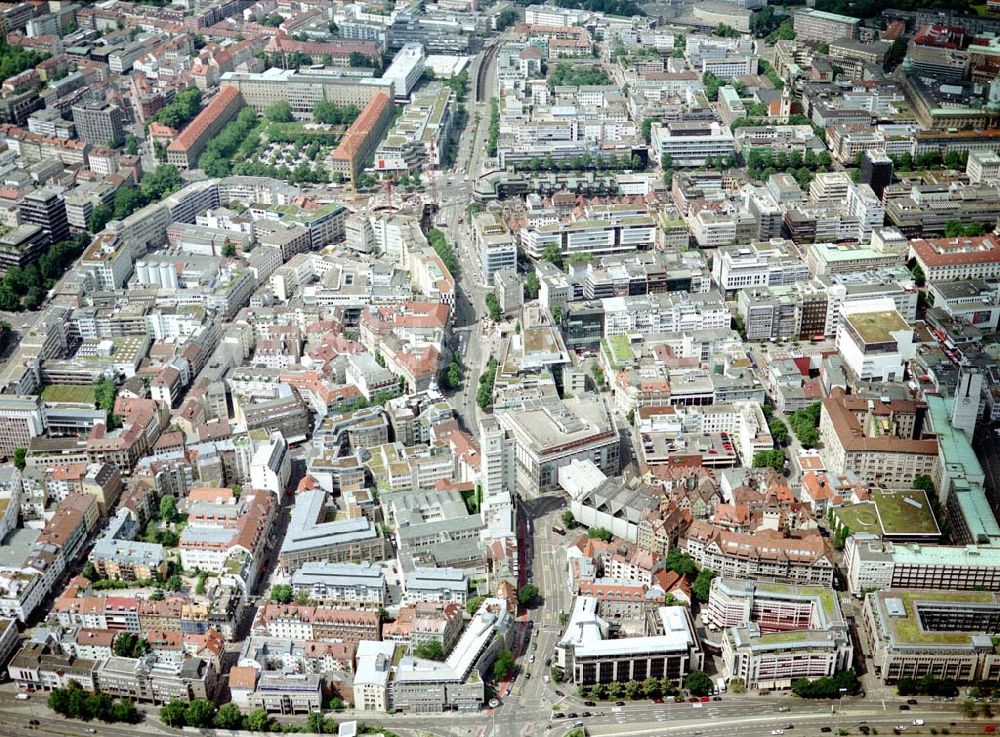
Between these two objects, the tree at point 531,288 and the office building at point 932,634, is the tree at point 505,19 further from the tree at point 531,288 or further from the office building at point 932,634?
the office building at point 932,634

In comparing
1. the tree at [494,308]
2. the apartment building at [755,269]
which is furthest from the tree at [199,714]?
the apartment building at [755,269]

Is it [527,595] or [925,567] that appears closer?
[925,567]

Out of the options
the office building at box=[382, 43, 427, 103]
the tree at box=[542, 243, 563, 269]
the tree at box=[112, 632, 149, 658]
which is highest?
the office building at box=[382, 43, 427, 103]

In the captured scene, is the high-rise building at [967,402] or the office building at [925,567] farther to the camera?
the high-rise building at [967,402]

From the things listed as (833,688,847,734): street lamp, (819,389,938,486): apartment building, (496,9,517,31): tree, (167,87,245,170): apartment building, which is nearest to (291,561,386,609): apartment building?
(833,688,847,734): street lamp

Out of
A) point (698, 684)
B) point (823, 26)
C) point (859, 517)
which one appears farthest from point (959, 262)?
point (823, 26)

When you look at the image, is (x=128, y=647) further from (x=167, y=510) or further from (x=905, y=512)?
(x=905, y=512)

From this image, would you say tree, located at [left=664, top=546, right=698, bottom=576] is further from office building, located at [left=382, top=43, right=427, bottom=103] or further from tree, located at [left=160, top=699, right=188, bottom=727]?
office building, located at [left=382, top=43, right=427, bottom=103]
